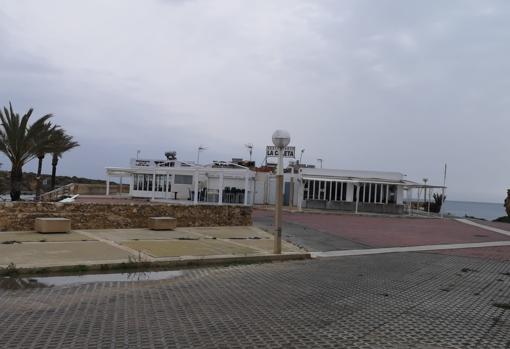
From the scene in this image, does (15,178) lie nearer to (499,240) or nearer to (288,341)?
(499,240)

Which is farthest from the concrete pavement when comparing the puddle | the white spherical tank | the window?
the window

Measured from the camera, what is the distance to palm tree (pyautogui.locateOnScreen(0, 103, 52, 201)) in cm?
2795

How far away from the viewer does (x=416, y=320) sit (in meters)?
7.08

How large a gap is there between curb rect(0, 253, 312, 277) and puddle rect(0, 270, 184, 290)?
353mm

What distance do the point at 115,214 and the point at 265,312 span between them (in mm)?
10861

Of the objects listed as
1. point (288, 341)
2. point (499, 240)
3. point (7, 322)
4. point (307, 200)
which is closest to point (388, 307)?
point (288, 341)

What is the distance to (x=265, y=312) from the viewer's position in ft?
23.8

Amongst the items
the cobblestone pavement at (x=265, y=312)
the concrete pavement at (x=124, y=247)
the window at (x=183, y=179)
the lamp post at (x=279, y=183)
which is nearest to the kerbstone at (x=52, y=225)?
the concrete pavement at (x=124, y=247)

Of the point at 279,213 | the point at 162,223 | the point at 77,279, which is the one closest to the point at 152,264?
the point at 77,279

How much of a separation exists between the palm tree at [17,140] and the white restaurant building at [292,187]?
42.5 ft

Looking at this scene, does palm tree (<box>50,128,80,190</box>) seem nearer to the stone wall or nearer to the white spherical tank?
the stone wall

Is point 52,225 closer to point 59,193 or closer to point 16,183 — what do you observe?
point 16,183

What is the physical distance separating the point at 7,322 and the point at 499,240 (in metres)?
19.9

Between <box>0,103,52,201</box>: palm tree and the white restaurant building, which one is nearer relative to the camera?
<box>0,103,52,201</box>: palm tree
